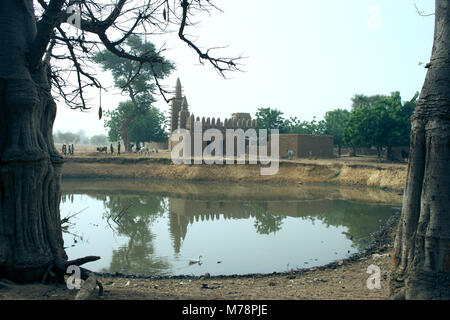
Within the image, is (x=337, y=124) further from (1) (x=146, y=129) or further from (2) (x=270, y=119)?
(1) (x=146, y=129)

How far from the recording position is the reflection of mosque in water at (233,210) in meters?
14.1

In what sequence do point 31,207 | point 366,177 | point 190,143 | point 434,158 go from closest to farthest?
point 434,158
point 31,207
point 366,177
point 190,143

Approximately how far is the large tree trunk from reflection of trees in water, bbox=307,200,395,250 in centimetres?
810

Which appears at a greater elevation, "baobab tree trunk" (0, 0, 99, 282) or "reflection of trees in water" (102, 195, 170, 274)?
"baobab tree trunk" (0, 0, 99, 282)

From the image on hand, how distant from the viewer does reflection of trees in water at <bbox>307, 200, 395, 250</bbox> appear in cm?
1133

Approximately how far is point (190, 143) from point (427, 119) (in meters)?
26.2

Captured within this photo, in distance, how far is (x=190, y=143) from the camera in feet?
97.6

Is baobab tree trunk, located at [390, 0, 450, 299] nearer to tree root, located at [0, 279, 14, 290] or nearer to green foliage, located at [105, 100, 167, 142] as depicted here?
tree root, located at [0, 279, 14, 290]

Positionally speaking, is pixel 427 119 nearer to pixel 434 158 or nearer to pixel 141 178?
→ pixel 434 158

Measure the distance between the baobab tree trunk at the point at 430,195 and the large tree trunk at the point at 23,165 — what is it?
14.2 feet

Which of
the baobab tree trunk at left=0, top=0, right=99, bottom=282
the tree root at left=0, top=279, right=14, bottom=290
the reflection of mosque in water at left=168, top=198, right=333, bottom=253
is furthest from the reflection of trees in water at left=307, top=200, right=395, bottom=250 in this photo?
the tree root at left=0, top=279, right=14, bottom=290

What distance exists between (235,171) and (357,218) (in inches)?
535

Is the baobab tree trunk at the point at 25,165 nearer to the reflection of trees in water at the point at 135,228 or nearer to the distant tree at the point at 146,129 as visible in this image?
the reflection of trees in water at the point at 135,228
